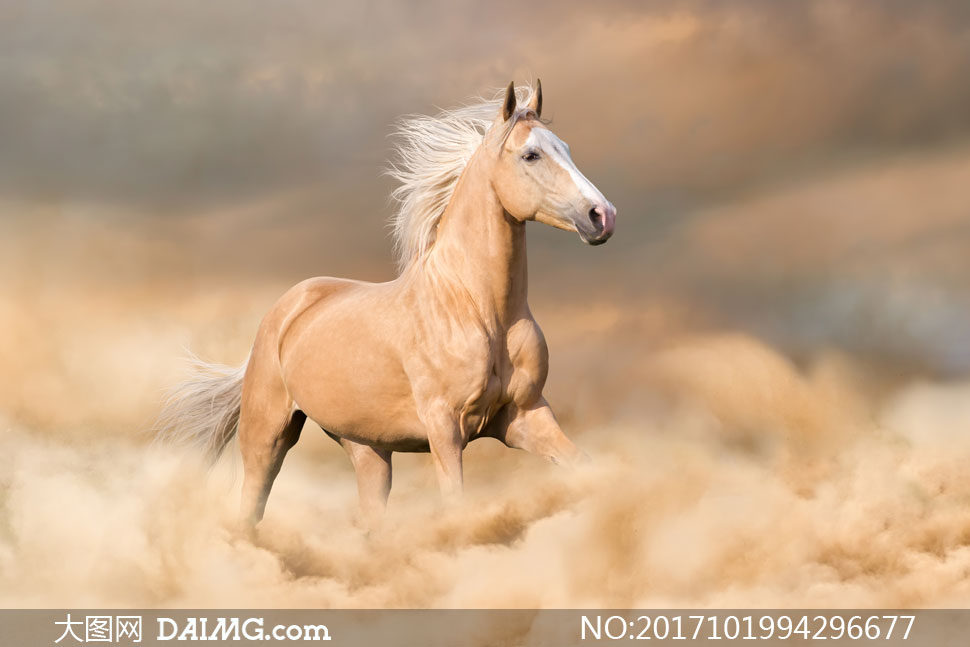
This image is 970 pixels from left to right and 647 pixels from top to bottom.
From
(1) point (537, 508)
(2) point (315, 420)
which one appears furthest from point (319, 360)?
(1) point (537, 508)

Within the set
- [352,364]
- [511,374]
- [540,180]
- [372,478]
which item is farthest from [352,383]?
[540,180]

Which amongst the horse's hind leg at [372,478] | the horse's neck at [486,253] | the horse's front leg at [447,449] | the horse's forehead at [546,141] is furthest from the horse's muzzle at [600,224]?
the horse's hind leg at [372,478]

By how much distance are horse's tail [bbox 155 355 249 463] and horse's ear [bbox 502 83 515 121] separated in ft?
11.1

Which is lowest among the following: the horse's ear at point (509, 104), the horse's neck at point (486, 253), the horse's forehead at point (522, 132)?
the horse's neck at point (486, 253)

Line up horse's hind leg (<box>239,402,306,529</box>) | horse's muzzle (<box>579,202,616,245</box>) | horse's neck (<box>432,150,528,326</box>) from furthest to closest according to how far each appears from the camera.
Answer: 1. horse's hind leg (<box>239,402,306,529</box>)
2. horse's neck (<box>432,150,528,326</box>)
3. horse's muzzle (<box>579,202,616,245</box>)

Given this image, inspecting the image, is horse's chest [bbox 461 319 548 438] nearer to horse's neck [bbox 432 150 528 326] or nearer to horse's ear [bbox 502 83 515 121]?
horse's neck [bbox 432 150 528 326]

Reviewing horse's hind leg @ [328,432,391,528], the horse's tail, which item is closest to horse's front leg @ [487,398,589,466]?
horse's hind leg @ [328,432,391,528]

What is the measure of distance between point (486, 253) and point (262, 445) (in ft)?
8.23

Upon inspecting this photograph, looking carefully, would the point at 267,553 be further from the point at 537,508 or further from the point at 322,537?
the point at 537,508

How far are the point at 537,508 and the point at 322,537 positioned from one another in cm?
161

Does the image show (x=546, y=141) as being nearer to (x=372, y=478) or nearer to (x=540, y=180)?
(x=540, y=180)

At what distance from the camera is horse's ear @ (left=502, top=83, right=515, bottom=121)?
840 centimetres

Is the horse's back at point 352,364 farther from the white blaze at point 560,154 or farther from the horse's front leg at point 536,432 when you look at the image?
the white blaze at point 560,154

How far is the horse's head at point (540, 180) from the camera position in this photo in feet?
26.3
